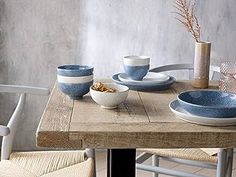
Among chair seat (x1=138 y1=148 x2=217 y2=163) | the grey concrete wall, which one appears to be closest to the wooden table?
chair seat (x1=138 y1=148 x2=217 y2=163)

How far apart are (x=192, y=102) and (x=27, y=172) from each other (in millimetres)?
666

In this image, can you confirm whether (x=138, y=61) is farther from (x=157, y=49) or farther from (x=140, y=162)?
(x=157, y=49)

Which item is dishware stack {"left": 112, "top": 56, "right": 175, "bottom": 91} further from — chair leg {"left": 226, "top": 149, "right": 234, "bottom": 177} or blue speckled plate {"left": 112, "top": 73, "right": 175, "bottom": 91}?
chair leg {"left": 226, "top": 149, "right": 234, "bottom": 177}

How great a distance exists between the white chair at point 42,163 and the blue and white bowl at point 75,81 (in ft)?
0.90

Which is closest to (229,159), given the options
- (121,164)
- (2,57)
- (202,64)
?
(202,64)

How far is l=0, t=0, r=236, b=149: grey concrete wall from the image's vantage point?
8.63 feet

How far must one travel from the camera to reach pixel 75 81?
1.36m

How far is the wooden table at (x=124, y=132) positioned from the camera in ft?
3.51

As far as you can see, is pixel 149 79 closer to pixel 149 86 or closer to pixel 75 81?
pixel 149 86

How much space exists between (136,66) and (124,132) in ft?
1.75

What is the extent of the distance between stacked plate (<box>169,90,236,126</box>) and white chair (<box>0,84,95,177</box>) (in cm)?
46

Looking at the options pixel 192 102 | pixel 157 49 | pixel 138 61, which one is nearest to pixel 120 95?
pixel 192 102

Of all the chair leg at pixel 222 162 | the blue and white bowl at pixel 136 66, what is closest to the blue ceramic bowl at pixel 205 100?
the blue and white bowl at pixel 136 66

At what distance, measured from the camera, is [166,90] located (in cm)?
155
